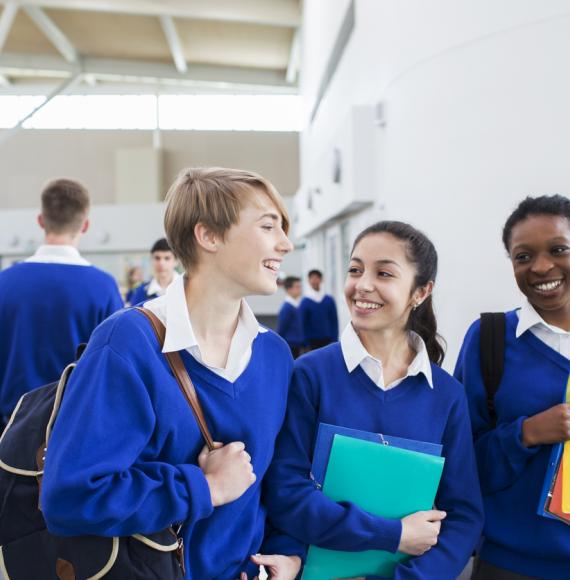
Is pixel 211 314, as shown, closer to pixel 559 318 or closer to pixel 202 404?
pixel 202 404

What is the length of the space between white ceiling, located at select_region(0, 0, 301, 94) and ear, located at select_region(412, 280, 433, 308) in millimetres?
13433

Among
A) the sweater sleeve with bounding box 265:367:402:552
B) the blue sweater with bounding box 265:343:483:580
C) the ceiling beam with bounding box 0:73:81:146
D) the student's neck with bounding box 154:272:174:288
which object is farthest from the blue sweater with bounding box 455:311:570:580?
the ceiling beam with bounding box 0:73:81:146

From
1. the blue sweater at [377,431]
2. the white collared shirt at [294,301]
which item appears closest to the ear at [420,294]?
the blue sweater at [377,431]

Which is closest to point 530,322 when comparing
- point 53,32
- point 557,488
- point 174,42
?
point 557,488

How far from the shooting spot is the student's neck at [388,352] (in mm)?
1824

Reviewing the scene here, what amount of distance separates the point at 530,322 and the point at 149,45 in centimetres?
1797

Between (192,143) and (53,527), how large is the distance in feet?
61.7

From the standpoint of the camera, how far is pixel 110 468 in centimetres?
133

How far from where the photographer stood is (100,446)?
133 cm

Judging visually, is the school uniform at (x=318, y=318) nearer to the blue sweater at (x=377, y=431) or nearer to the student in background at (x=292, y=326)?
the student in background at (x=292, y=326)

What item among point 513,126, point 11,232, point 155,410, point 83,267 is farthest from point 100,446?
point 11,232

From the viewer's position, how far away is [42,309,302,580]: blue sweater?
131 cm

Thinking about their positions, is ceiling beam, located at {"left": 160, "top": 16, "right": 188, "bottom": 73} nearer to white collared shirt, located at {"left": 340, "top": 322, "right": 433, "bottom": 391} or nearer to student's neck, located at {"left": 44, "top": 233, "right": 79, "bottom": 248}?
student's neck, located at {"left": 44, "top": 233, "right": 79, "bottom": 248}

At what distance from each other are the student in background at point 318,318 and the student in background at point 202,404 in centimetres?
738
